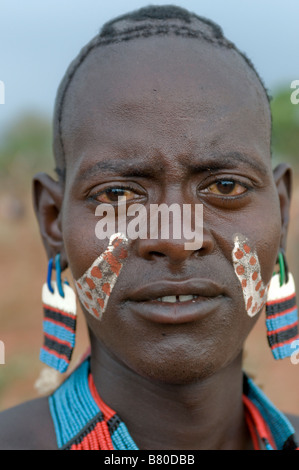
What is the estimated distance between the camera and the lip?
86.2 inches

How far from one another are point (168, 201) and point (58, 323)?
0.89 m

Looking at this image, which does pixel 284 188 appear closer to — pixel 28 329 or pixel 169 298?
pixel 169 298

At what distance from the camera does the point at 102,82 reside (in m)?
2.48

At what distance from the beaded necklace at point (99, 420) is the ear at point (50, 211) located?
0.57m

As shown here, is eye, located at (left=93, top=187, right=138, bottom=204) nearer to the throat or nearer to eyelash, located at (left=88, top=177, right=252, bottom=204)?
eyelash, located at (left=88, top=177, right=252, bottom=204)

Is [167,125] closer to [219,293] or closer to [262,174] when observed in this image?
[262,174]

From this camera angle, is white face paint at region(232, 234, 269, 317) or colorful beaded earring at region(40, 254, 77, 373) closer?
white face paint at region(232, 234, 269, 317)

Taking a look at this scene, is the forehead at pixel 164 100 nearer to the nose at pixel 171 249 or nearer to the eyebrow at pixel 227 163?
the eyebrow at pixel 227 163

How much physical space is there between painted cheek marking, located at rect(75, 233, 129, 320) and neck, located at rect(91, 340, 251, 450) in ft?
1.00

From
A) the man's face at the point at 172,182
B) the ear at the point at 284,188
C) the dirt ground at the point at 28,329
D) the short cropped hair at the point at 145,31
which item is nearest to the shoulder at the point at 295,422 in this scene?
the dirt ground at the point at 28,329

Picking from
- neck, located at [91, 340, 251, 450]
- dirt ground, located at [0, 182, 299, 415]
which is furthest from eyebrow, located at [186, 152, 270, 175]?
dirt ground, located at [0, 182, 299, 415]

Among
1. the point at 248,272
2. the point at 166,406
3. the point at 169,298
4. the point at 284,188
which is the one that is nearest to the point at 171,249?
the point at 169,298
